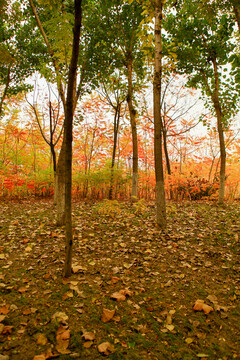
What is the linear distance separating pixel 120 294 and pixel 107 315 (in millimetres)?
370

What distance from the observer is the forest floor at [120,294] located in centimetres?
174

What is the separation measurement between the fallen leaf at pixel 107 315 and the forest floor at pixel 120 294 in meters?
0.01

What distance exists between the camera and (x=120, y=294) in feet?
7.88

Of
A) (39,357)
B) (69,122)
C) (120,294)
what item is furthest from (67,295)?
(69,122)

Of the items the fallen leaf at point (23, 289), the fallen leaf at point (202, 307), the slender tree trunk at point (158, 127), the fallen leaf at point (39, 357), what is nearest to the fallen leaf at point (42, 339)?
the fallen leaf at point (39, 357)

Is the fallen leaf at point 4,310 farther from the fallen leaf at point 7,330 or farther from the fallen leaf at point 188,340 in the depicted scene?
the fallen leaf at point 188,340

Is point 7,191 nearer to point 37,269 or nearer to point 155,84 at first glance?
point 37,269

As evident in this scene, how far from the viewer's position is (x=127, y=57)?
Answer: 6758 millimetres

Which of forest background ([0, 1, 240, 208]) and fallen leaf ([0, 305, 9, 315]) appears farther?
forest background ([0, 1, 240, 208])

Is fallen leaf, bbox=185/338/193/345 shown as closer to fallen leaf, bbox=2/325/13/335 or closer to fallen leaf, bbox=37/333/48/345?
fallen leaf, bbox=37/333/48/345

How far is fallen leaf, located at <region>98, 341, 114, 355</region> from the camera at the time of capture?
65.6 inches

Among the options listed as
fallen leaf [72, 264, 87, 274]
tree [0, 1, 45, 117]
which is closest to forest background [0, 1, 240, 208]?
tree [0, 1, 45, 117]

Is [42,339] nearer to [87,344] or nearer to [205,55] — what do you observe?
[87,344]

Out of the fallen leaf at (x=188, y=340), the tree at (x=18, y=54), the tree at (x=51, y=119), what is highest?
the tree at (x=18, y=54)
